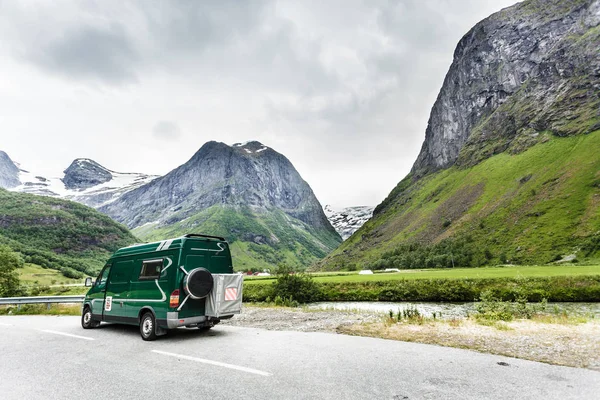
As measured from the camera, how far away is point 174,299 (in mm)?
12211

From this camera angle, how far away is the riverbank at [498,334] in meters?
8.87

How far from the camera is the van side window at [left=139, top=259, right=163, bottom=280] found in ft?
42.7

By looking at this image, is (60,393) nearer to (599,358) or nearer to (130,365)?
(130,365)

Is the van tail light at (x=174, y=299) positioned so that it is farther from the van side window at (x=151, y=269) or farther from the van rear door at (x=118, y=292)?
the van rear door at (x=118, y=292)

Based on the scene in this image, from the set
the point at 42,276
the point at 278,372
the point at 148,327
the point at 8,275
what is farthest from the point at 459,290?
the point at 42,276

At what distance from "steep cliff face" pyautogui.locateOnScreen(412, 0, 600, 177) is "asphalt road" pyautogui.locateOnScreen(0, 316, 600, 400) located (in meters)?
154

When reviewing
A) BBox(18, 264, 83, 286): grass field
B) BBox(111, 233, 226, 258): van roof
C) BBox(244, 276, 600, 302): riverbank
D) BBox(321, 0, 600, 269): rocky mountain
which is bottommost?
BBox(244, 276, 600, 302): riverbank

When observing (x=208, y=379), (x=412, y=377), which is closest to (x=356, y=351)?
(x=412, y=377)

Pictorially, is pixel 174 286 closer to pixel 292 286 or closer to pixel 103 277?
pixel 103 277

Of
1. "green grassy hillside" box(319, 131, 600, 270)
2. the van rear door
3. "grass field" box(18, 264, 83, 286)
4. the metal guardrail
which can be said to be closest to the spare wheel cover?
the van rear door

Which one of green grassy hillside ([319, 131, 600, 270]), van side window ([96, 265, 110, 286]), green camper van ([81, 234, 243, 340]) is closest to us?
green camper van ([81, 234, 243, 340])

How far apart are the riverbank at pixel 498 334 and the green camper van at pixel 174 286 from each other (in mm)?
3503

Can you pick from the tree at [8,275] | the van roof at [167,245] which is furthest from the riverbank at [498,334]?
the tree at [8,275]

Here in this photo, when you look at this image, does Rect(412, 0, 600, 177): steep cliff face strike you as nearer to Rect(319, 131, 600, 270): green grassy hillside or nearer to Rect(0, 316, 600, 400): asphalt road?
Rect(319, 131, 600, 270): green grassy hillside
